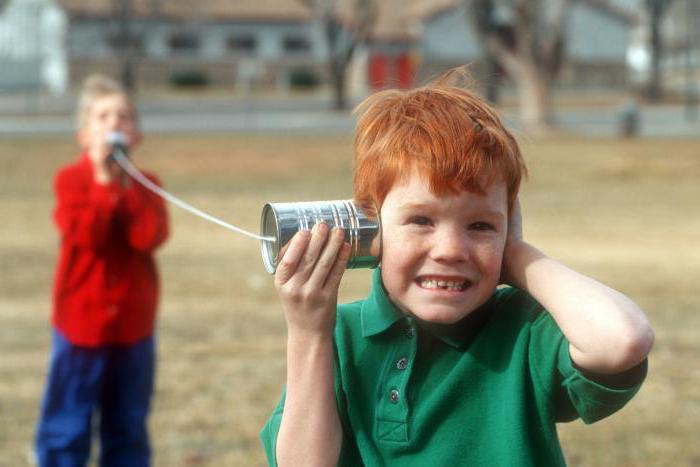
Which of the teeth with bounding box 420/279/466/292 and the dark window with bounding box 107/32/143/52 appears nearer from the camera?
the teeth with bounding box 420/279/466/292

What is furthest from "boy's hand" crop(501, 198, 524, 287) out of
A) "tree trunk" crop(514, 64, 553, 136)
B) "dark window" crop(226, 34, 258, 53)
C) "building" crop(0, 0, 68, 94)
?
"dark window" crop(226, 34, 258, 53)

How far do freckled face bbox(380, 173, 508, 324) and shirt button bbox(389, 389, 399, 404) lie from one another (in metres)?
0.13

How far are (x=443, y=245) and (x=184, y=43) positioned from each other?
59.3 m

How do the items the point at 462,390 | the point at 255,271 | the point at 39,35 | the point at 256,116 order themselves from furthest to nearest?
the point at 39,35, the point at 256,116, the point at 255,271, the point at 462,390

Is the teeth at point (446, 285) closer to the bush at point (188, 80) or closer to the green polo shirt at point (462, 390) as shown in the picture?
the green polo shirt at point (462, 390)

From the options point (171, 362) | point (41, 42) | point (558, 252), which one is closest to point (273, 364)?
point (171, 362)

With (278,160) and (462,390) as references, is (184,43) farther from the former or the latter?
(462,390)

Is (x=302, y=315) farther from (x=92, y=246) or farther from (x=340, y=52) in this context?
(x=340, y=52)

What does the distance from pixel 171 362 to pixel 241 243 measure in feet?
20.8

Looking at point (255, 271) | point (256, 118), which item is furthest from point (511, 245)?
point (256, 118)

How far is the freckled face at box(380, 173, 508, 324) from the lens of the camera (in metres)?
1.90

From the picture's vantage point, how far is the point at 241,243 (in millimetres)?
13438

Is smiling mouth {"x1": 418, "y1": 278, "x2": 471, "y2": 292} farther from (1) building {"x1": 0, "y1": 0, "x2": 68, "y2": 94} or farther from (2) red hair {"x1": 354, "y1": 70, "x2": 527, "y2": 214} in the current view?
(1) building {"x1": 0, "y1": 0, "x2": 68, "y2": 94}

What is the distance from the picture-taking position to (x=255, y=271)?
36.7ft
